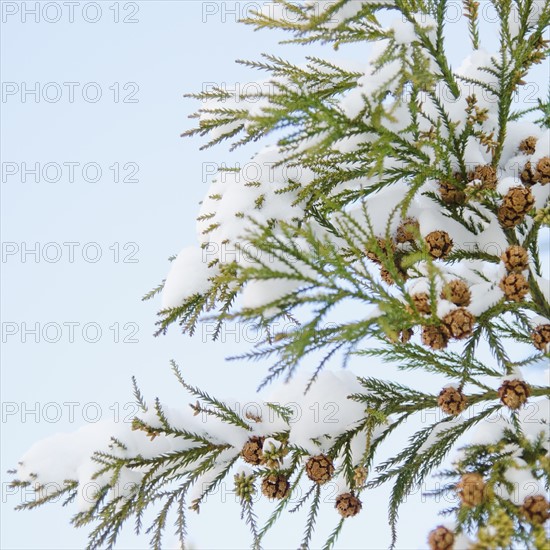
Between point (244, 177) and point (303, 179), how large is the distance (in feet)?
1.28

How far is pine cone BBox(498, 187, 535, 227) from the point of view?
10.1ft

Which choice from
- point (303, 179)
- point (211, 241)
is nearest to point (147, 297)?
point (211, 241)

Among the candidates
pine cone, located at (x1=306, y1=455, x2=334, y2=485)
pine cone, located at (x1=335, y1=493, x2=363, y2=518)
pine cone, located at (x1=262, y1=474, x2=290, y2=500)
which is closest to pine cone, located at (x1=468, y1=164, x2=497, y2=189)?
pine cone, located at (x1=306, y1=455, x2=334, y2=485)

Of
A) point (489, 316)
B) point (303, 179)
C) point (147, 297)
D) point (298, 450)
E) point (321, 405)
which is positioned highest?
point (303, 179)

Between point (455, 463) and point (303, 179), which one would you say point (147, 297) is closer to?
point (303, 179)

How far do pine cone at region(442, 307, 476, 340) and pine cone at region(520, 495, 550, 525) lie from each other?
79 centimetres

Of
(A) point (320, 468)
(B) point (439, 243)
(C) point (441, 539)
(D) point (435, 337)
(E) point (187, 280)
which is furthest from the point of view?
(E) point (187, 280)

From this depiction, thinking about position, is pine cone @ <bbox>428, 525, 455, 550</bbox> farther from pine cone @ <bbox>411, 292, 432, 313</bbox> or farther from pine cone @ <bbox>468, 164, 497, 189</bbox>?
pine cone @ <bbox>468, 164, 497, 189</bbox>

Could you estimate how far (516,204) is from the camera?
3.08 meters

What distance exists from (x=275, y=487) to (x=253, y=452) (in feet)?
0.76

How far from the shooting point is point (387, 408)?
347 centimetres

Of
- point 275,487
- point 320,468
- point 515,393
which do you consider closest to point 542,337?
point 515,393

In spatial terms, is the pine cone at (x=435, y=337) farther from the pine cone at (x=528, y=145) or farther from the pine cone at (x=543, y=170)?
the pine cone at (x=528, y=145)

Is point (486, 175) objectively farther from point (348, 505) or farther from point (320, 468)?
point (348, 505)
